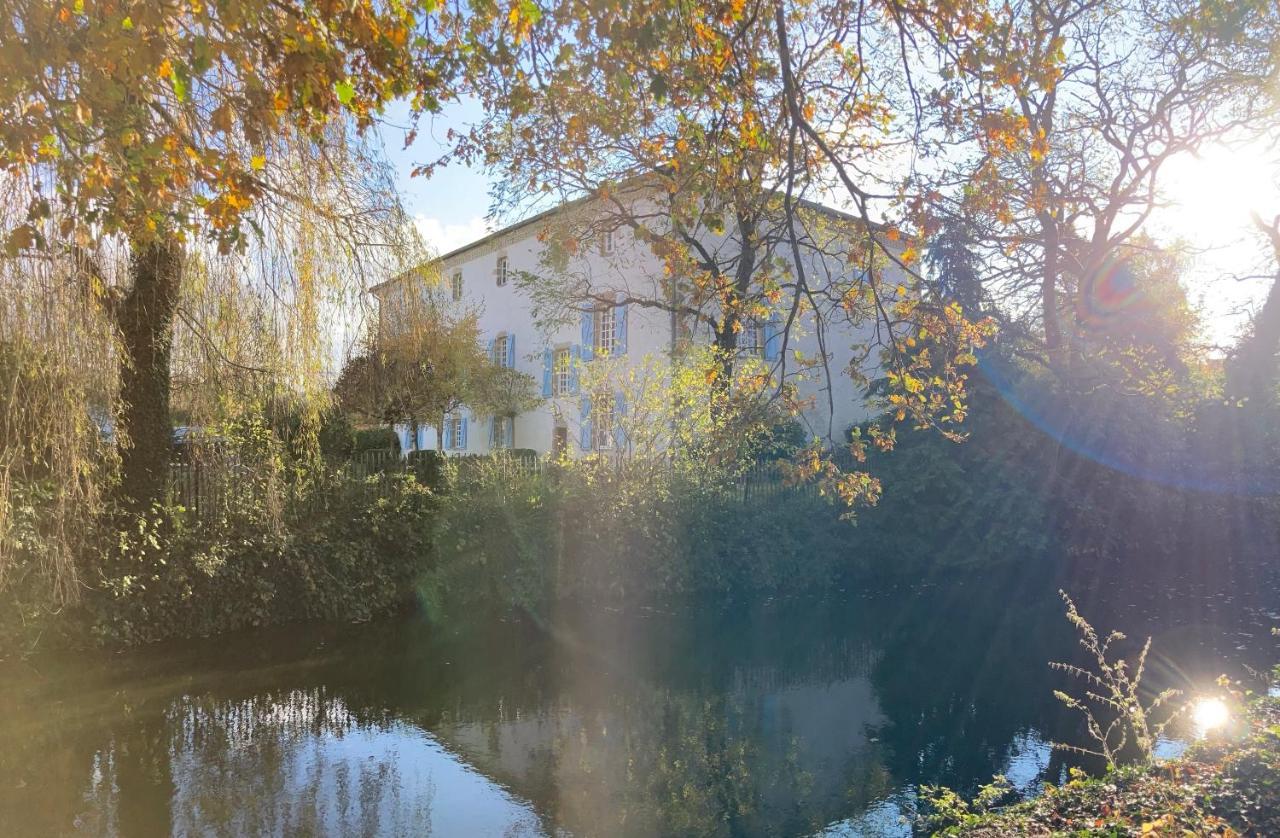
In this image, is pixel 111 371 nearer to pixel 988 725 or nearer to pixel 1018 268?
pixel 988 725

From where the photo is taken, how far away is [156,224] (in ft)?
13.7

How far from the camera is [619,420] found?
564 inches

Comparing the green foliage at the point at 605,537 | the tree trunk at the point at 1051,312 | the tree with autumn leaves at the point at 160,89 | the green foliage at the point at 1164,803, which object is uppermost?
the tree trunk at the point at 1051,312

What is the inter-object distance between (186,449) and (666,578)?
7370mm

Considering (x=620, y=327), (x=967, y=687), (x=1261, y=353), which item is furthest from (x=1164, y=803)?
(x=620, y=327)

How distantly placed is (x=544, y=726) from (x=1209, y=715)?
232 inches

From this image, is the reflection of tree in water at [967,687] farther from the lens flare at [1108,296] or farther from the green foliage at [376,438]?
the green foliage at [376,438]

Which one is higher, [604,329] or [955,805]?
[604,329]

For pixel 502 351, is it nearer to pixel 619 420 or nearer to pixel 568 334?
pixel 568 334

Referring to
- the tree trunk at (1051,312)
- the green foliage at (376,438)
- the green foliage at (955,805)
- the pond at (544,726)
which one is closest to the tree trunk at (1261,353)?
the tree trunk at (1051,312)

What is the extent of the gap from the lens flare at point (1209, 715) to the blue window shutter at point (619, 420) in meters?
8.65

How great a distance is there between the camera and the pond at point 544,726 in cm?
567

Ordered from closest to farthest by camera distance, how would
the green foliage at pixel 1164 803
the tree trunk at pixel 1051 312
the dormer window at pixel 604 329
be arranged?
the green foliage at pixel 1164 803 < the tree trunk at pixel 1051 312 < the dormer window at pixel 604 329

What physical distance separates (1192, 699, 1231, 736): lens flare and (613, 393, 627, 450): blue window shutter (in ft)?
28.4
